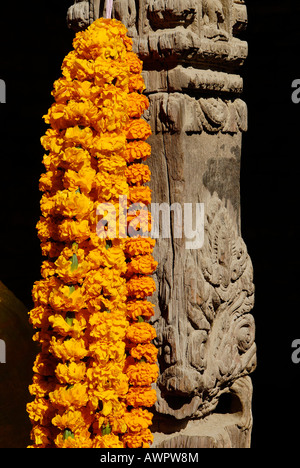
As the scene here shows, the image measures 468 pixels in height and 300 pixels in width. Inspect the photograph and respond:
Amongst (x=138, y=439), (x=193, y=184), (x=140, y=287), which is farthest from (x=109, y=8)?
(x=138, y=439)

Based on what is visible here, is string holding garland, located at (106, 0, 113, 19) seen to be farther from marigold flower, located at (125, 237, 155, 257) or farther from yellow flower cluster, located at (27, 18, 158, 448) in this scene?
marigold flower, located at (125, 237, 155, 257)

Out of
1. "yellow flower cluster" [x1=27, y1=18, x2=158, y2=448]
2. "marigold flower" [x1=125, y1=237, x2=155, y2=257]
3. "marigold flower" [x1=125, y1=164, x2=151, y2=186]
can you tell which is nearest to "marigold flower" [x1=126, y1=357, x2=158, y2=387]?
"yellow flower cluster" [x1=27, y1=18, x2=158, y2=448]

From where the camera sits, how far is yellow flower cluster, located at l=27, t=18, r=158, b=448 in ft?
11.9

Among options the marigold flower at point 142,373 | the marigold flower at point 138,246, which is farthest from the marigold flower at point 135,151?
the marigold flower at point 142,373

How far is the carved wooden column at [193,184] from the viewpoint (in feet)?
12.8

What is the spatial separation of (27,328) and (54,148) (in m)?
1.33

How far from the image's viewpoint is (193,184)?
398 centimetres

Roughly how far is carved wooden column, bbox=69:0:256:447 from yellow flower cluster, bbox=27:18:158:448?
0.15 m

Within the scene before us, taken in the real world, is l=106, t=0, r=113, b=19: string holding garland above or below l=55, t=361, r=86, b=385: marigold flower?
above

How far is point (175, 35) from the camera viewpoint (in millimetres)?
3830

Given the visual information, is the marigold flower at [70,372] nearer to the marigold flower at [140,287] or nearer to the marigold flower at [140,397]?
the marigold flower at [140,397]

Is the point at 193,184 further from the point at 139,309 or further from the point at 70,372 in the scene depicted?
the point at 70,372

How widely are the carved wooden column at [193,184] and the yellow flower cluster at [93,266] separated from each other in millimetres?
150

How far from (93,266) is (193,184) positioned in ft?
2.06
